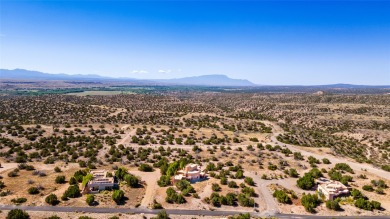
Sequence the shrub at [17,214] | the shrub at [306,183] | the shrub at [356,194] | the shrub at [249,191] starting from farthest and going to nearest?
the shrub at [306,183]
the shrub at [249,191]
the shrub at [356,194]
the shrub at [17,214]

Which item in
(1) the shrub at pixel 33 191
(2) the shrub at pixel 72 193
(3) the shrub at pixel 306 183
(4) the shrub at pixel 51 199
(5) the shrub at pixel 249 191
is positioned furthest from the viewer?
(3) the shrub at pixel 306 183

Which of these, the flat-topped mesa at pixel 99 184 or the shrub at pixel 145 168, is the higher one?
the flat-topped mesa at pixel 99 184

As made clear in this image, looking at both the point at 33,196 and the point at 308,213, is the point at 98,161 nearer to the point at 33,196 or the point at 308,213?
the point at 33,196

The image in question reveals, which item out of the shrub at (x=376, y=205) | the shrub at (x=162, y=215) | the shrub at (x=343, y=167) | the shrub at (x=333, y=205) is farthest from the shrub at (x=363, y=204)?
the shrub at (x=162, y=215)

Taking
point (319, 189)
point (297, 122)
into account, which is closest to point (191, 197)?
point (319, 189)

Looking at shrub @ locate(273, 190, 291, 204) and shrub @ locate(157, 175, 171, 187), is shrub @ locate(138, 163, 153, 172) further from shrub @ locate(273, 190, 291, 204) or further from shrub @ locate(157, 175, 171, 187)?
shrub @ locate(273, 190, 291, 204)

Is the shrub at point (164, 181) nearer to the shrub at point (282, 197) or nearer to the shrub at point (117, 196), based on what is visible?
the shrub at point (117, 196)

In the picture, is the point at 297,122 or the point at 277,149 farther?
the point at 297,122

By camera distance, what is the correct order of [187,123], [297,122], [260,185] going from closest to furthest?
[260,185]
[187,123]
[297,122]
